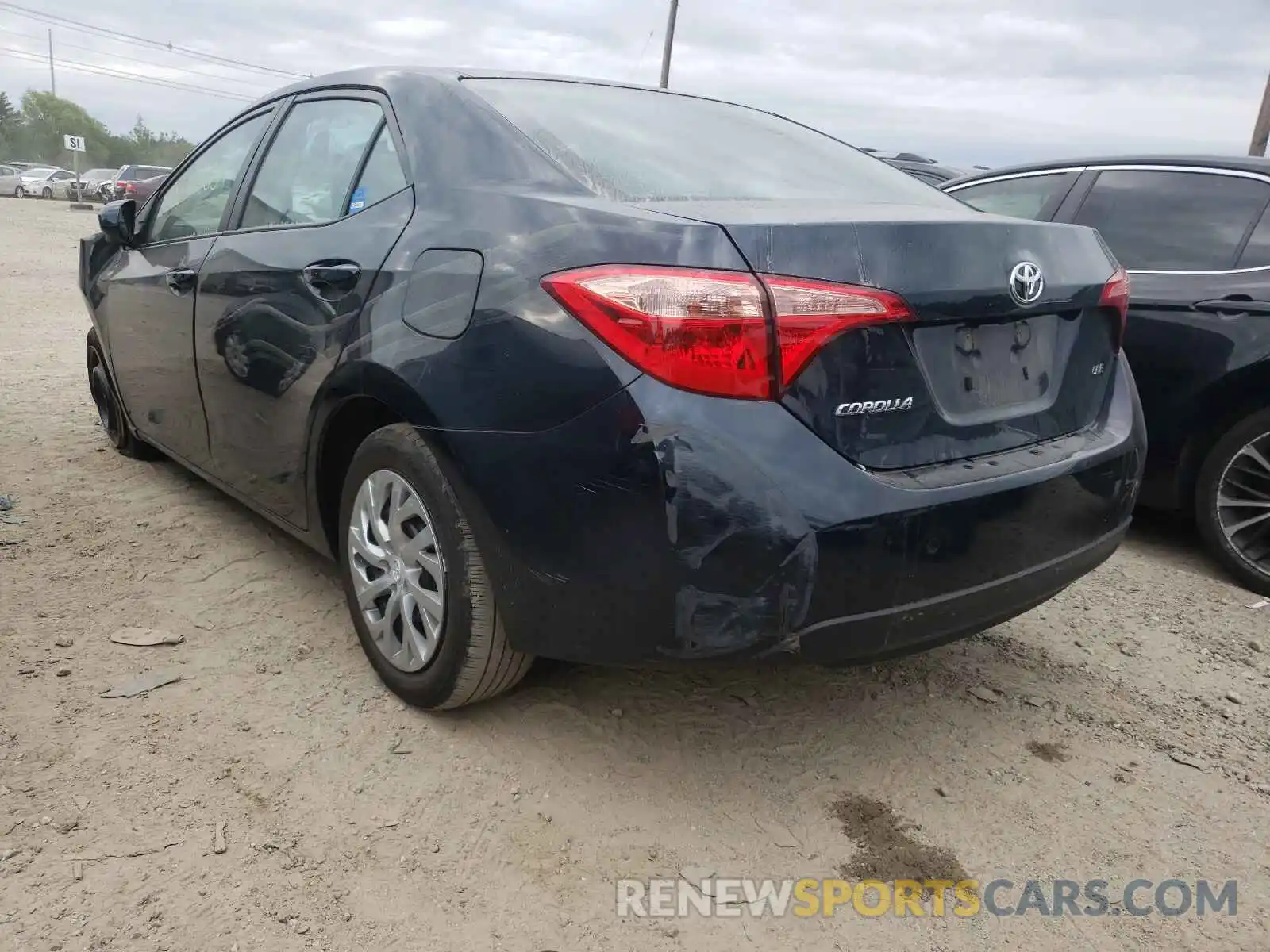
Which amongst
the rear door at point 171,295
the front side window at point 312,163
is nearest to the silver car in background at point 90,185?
the rear door at point 171,295

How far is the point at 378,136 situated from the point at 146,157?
323 ft

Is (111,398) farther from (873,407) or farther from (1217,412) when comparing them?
(1217,412)

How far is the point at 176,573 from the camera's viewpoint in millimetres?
3410

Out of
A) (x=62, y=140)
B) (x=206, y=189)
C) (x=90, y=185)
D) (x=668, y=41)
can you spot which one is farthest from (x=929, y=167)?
(x=62, y=140)

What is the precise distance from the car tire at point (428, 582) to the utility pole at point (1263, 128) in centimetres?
1455

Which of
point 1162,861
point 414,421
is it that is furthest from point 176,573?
point 1162,861

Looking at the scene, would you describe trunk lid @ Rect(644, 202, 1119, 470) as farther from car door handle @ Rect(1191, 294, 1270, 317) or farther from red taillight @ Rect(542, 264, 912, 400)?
car door handle @ Rect(1191, 294, 1270, 317)

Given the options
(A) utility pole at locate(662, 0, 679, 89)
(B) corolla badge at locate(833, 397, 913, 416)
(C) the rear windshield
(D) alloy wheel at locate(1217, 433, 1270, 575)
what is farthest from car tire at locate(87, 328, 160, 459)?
(A) utility pole at locate(662, 0, 679, 89)

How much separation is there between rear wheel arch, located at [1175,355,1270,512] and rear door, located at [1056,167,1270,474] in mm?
32

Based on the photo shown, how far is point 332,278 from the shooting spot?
2602 mm

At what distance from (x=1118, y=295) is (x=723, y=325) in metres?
1.27

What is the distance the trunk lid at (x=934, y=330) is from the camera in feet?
6.32

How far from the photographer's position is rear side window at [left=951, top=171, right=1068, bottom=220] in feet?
15.1

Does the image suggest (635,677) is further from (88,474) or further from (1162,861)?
(88,474)
